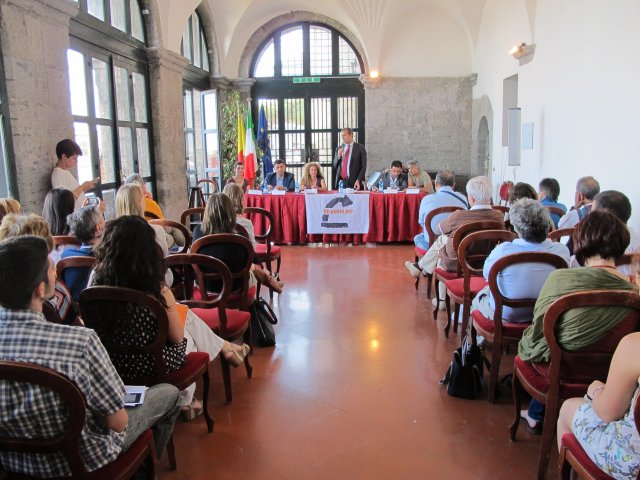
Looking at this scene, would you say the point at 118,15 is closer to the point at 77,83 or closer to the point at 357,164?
the point at 77,83

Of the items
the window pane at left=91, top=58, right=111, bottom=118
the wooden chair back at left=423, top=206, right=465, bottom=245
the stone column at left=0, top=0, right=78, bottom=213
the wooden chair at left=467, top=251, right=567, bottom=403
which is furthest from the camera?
the window pane at left=91, top=58, right=111, bottom=118

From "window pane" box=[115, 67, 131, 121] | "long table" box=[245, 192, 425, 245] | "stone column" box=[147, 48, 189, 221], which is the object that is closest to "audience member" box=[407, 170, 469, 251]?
"long table" box=[245, 192, 425, 245]

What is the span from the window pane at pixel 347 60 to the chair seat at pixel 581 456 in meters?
10.9

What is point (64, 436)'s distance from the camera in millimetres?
1586

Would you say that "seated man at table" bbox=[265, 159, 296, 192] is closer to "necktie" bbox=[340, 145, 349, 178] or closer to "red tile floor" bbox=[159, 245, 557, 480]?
"necktie" bbox=[340, 145, 349, 178]

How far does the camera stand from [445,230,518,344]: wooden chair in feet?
11.3

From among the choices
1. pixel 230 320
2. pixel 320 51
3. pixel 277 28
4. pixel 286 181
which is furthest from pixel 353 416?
pixel 277 28

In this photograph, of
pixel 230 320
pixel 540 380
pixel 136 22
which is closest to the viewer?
pixel 540 380

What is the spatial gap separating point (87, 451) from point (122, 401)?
199 mm

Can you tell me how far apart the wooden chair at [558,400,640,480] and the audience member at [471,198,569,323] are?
1.04 m

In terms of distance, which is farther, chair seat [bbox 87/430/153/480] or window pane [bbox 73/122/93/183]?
window pane [bbox 73/122/93/183]

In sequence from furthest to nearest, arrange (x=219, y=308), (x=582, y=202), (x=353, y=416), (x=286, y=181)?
1. (x=286, y=181)
2. (x=582, y=202)
3. (x=219, y=308)
4. (x=353, y=416)

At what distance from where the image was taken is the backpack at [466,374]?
10.3 ft

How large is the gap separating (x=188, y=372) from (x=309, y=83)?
10.3 meters
